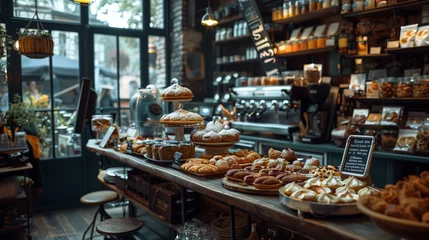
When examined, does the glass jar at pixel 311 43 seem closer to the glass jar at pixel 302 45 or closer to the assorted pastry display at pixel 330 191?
the glass jar at pixel 302 45

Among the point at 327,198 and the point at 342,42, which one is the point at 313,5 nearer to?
the point at 342,42

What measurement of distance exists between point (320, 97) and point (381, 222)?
3.33m

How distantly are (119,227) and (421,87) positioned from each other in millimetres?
2985

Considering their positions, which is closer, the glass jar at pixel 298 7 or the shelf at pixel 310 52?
the shelf at pixel 310 52

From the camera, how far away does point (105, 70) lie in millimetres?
5828

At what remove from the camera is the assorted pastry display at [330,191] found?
1.49 m

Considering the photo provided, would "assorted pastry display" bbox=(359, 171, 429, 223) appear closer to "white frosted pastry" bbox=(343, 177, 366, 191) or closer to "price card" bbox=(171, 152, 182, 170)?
"white frosted pastry" bbox=(343, 177, 366, 191)

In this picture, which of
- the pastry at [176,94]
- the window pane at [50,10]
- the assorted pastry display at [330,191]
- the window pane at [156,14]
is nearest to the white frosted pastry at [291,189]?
the assorted pastry display at [330,191]

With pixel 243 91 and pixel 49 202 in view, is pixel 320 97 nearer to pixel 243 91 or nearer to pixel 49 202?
pixel 243 91

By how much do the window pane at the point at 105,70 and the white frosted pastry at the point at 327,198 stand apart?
4.80 meters

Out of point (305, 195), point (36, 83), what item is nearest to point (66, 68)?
point (36, 83)

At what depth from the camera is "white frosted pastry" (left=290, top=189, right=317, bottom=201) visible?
1495 mm

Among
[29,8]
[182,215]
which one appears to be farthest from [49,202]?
[182,215]

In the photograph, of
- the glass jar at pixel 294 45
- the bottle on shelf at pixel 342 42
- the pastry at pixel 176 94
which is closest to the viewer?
the pastry at pixel 176 94
